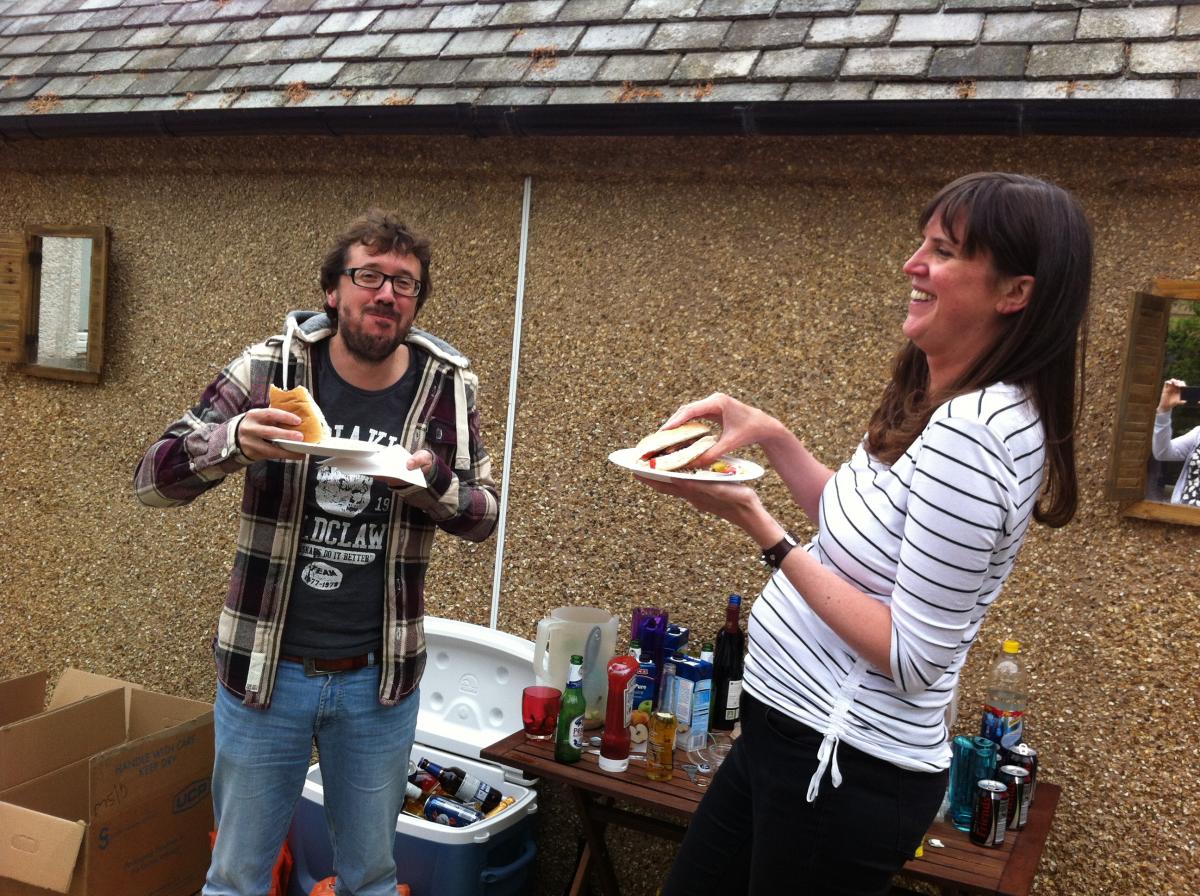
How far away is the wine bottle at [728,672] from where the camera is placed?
134 inches

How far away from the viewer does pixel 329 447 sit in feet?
7.61

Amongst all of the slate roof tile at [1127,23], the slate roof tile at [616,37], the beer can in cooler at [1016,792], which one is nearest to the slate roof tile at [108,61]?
the slate roof tile at [616,37]

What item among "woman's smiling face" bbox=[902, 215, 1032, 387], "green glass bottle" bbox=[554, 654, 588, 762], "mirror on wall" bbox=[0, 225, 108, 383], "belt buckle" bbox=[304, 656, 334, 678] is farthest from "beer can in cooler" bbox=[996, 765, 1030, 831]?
"mirror on wall" bbox=[0, 225, 108, 383]

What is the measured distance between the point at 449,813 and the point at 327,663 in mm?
1051

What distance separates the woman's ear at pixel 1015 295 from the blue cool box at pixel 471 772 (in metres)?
2.55

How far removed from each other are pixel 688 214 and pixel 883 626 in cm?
243

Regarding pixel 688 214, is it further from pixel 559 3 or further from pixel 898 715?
pixel 898 715

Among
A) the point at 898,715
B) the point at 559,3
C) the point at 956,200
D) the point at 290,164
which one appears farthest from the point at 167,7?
the point at 898,715

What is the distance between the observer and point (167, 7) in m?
5.12

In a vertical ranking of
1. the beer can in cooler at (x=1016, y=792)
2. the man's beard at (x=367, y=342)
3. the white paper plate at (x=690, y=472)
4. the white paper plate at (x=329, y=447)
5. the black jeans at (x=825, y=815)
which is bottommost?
the beer can in cooler at (x=1016, y=792)

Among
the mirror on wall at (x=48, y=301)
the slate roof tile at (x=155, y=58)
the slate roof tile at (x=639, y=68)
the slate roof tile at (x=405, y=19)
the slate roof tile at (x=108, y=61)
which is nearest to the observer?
the slate roof tile at (x=639, y=68)

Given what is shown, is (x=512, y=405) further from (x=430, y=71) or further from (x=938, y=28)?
(x=938, y=28)

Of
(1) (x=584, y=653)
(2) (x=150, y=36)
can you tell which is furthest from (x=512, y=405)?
(2) (x=150, y=36)

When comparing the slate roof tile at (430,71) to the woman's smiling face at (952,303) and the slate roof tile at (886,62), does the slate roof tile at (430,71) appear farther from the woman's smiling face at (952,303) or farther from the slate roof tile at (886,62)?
the woman's smiling face at (952,303)
